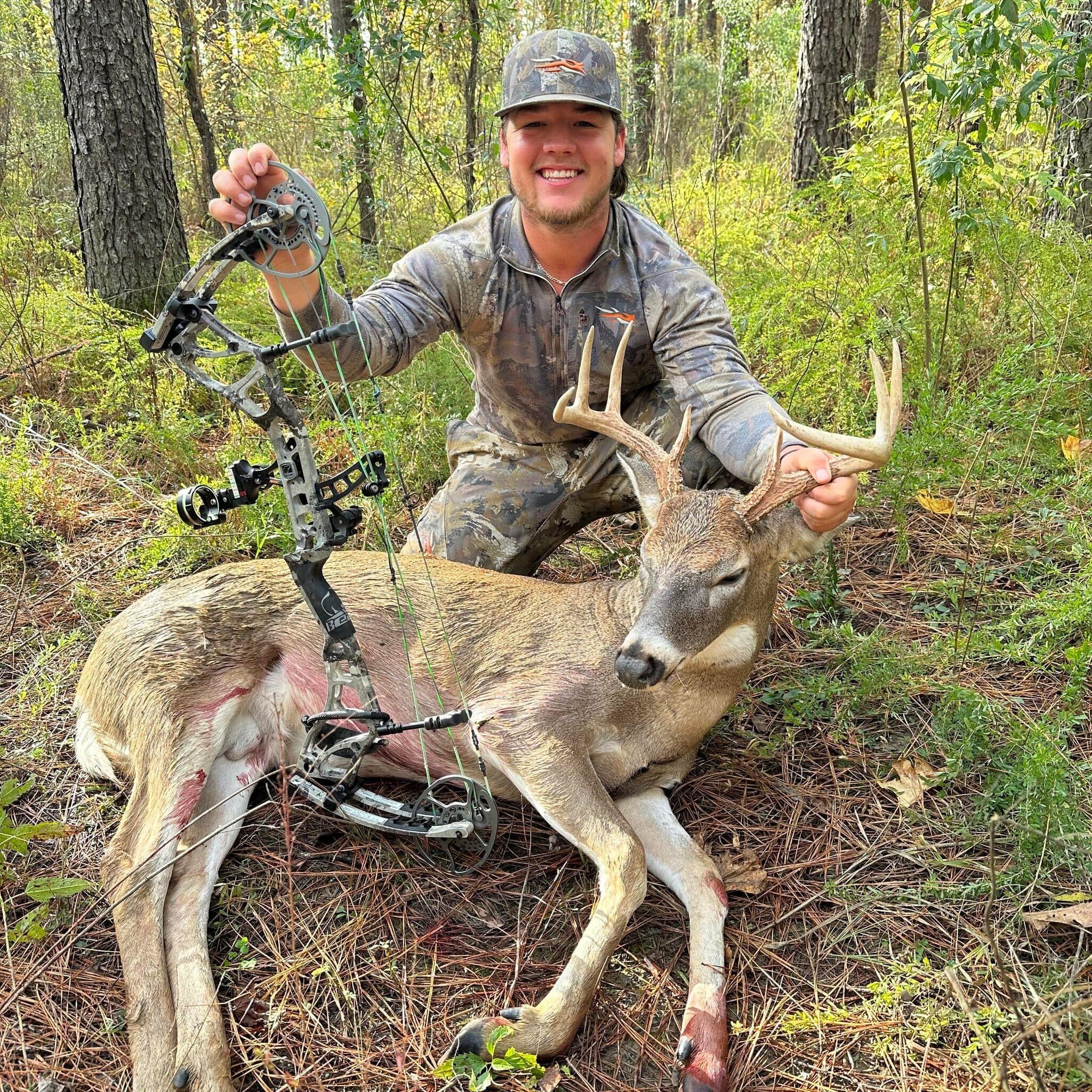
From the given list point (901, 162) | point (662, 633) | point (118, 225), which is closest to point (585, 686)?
point (662, 633)

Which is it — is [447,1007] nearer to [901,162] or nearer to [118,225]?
[901,162]

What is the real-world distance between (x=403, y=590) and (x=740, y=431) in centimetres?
143

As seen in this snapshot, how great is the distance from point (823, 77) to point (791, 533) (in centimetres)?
585

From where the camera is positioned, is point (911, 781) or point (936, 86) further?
point (936, 86)

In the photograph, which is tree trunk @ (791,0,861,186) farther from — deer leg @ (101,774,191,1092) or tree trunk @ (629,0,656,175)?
deer leg @ (101,774,191,1092)

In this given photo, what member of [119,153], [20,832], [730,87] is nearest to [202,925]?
[20,832]

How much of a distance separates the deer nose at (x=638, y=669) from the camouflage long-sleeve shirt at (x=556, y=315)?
1272 mm

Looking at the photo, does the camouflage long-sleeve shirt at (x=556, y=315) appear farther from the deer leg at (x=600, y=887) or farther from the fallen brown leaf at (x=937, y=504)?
the deer leg at (x=600, y=887)

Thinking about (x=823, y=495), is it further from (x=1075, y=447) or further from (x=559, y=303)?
(x=1075, y=447)

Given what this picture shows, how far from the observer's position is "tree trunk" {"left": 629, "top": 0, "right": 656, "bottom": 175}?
432 inches

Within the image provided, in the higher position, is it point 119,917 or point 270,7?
point 270,7

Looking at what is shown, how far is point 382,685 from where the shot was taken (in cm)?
342

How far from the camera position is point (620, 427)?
3.27m

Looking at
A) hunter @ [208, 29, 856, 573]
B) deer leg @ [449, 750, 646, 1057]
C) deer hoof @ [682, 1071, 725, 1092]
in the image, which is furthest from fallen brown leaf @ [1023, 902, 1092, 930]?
hunter @ [208, 29, 856, 573]
